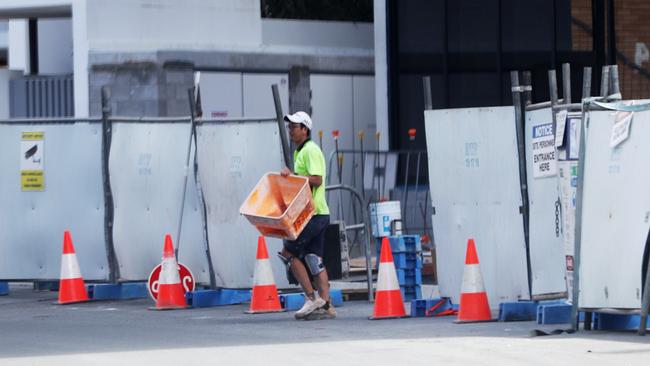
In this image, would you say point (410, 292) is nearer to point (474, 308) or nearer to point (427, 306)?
point (427, 306)

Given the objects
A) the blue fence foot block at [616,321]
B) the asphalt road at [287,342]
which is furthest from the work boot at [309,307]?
the blue fence foot block at [616,321]

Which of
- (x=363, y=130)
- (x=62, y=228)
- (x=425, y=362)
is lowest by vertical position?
(x=425, y=362)

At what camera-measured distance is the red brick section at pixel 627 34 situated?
1009 inches

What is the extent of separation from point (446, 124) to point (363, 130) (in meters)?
13.4

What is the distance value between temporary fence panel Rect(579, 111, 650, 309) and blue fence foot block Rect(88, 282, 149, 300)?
291 inches

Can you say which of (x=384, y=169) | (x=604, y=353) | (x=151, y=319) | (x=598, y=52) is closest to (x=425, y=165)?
(x=384, y=169)

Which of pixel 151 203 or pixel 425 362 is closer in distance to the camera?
pixel 425 362

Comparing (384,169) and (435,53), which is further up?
(435,53)

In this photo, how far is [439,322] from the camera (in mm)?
14500

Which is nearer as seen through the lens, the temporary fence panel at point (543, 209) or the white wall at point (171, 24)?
the temporary fence panel at point (543, 209)

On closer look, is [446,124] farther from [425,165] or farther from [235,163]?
[425,165]

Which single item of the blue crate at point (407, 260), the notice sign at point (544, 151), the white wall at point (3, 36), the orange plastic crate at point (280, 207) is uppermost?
the white wall at point (3, 36)

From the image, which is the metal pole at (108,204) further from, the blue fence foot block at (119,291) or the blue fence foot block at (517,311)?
the blue fence foot block at (517,311)

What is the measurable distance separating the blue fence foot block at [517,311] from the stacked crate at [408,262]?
2.30 m
